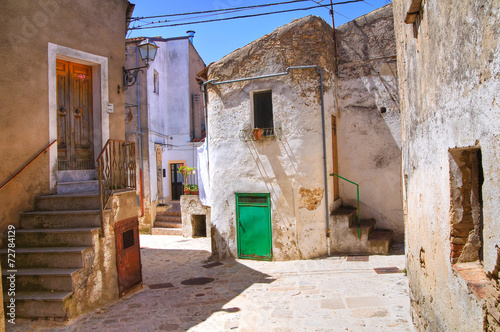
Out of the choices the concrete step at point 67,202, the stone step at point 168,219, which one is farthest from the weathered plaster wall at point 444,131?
the stone step at point 168,219

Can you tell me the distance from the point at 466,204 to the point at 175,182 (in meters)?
19.3

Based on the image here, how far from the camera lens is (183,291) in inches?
300

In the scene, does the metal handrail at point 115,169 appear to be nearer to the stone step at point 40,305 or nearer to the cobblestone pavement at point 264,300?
the stone step at point 40,305

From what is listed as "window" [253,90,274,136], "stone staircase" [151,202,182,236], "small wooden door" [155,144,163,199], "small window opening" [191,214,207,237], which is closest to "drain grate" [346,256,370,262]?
"window" [253,90,274,136]

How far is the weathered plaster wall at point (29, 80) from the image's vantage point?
21.2ft

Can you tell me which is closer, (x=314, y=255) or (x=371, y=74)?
(x=314, y=255)

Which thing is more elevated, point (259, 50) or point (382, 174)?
point (259, 50)

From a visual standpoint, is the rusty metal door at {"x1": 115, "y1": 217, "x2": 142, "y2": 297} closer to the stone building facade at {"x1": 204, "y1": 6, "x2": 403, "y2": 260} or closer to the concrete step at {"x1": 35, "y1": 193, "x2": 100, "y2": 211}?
the concrete step at {"x1": 35, "y1": 193, "x2": 100, "y2": 211}

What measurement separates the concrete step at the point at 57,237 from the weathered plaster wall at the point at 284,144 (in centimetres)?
455

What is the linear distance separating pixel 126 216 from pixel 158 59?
48.1 feet

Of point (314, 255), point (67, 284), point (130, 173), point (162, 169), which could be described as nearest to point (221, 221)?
point (314, 255)

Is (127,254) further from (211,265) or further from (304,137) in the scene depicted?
(304,137)

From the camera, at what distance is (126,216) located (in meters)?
7.29

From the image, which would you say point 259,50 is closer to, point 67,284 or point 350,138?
point 350,138
